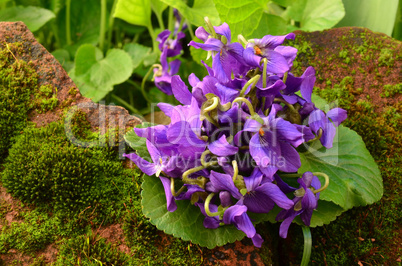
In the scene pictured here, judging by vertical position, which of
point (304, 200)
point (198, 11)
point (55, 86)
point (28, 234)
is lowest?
point (28, 234)

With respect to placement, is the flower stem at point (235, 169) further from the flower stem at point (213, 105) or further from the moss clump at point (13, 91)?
the moss clump at point (13, 91)

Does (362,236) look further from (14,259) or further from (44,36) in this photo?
(44,36)

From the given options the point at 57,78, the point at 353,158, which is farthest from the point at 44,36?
the point at 353,158

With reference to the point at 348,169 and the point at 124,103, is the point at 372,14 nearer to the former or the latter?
the point at 348,169

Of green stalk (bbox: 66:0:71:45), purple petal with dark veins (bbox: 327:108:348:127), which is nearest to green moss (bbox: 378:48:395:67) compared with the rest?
purple petal with dark veins (bbox: 327:108:348:127)

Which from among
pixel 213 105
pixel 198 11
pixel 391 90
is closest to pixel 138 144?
pixel 213 105

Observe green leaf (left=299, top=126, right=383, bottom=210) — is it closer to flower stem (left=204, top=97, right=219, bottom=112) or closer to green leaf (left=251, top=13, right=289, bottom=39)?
flower stem (left=204, top=97, right=219, bottom=112)

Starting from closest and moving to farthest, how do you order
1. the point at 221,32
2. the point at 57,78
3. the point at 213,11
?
the point at 221,32 < the point at 57,78 < the point at 213,11

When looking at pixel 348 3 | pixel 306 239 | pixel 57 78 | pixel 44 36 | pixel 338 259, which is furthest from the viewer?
pixel 44 36
